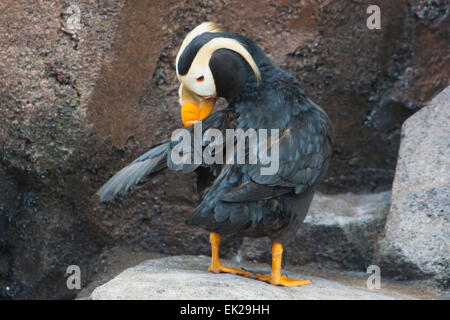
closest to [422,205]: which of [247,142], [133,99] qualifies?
[247,142]

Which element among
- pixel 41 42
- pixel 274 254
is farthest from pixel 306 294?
pixel 41 42

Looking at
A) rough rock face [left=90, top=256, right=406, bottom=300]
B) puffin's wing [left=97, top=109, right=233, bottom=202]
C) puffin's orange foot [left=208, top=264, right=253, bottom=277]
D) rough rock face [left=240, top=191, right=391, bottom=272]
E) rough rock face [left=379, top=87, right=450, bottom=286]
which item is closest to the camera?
rough rock face [left=90, top=256, right=406, bottom=300]

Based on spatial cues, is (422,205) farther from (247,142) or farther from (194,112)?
(194,112)

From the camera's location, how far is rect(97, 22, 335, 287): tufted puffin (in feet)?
10.3

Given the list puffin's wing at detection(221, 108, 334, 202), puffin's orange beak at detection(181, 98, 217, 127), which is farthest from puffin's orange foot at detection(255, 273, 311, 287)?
puffin's orange beak at detection(181, 98, 217, 127)

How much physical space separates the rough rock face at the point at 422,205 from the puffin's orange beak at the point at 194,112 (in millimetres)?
1277

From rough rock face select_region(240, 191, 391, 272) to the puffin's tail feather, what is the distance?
46.7 inches

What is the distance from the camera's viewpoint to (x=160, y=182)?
4.31 meters

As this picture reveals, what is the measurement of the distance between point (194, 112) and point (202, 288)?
109 centimetres

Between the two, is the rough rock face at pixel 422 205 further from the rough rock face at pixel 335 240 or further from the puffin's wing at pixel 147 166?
the puffin's wing at pixel 147 166

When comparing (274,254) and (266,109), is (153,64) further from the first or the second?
(274,254)

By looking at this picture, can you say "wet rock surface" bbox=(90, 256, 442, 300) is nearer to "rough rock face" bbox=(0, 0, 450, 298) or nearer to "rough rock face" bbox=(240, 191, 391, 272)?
"rough rock face" bbox=(240, 191, 391, 272)

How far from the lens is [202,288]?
2.85 meters

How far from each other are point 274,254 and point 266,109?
2.47 ft
